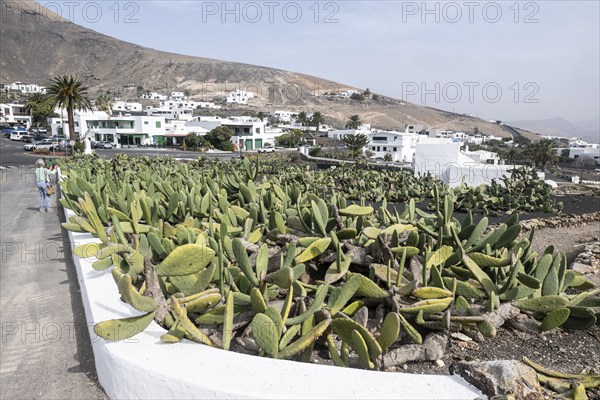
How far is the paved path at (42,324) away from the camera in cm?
313

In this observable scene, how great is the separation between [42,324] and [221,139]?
5925 centimetres

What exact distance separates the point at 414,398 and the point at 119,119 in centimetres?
7008

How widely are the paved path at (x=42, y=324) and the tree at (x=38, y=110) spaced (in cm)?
7102

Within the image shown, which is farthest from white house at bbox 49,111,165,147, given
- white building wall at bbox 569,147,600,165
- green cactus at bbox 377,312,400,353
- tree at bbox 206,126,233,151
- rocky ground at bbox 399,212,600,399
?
white building wall at bbox 569,147,600,165

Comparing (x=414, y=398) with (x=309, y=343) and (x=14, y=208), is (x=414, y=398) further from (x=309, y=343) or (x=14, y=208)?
(x=14, y=208)

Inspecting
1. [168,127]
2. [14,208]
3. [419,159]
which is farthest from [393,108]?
[14,208]

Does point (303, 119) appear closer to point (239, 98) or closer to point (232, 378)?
point (239, 98)

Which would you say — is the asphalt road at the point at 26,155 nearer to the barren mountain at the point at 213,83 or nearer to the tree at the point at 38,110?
the tree at the point at 38,110

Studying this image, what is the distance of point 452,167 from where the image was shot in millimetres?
18750

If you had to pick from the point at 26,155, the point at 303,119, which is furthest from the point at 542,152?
the point at 26,155

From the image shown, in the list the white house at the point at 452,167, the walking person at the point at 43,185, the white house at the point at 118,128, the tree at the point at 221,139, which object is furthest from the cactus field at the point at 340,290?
the white house at the point at 118,128

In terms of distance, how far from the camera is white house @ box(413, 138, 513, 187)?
1770cm

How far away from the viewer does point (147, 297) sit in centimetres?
278

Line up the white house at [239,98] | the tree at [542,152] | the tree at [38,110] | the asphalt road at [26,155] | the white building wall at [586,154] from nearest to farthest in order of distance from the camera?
the asphalt road at [26,155] → the tree at [542,152] → the tree at [38,110] → the white building wall at [586,154] → the white house at [239,98]
